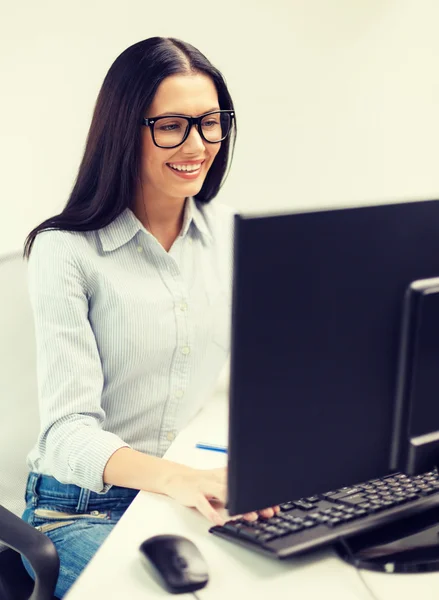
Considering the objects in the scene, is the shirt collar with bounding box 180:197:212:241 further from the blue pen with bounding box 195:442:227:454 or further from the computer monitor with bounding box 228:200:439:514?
the computer monitor with bounding box 228:200:439:514

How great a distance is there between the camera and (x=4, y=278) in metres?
1.39

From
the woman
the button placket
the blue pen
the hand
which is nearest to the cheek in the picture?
the woman

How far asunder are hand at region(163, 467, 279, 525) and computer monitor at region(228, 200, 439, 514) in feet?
0.67

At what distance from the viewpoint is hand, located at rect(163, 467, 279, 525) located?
0.97 m

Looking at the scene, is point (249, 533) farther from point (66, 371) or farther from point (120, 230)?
point (120, 230)

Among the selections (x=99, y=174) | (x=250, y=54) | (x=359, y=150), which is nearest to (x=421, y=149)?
(x=359, y=150)

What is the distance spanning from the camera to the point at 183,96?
139cm

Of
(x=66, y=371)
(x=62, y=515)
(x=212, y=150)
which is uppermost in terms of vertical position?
(x=212, y=150)

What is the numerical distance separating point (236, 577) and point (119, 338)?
1.99 ft

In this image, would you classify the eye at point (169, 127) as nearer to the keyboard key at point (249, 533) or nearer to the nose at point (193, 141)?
the nose at point (193, 141)

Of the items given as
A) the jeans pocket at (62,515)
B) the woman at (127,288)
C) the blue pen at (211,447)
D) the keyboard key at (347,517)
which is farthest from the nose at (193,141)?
the keyboard key at (347,517)

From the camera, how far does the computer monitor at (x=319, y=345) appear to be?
0.71 meters

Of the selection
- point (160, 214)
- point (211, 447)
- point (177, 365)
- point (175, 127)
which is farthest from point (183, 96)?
point (211, 447)

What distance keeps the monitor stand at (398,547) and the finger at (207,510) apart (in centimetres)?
15
